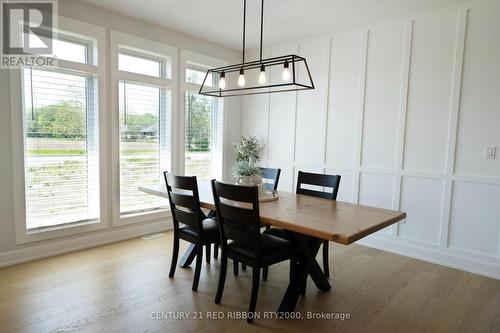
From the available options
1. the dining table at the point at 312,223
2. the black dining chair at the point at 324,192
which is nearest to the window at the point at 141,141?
the dining table at the point at 312,223

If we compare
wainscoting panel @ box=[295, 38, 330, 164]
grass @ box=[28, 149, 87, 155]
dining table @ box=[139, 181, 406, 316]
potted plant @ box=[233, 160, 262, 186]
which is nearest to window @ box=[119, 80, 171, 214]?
grass @ box=[28, 149, 87, 155]

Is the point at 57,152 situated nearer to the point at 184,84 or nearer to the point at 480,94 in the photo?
the point at 184,84

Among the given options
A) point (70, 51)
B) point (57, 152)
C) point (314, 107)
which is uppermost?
point (70, 51)

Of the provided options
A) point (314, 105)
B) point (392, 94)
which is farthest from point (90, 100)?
point (392, 94)

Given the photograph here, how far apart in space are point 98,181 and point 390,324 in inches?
123

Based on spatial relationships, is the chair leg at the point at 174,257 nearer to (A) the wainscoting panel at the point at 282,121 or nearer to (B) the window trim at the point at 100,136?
(B) the window trim at the point at 100,136

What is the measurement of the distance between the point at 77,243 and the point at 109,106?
154cm

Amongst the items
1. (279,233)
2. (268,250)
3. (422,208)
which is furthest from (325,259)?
(422,208)

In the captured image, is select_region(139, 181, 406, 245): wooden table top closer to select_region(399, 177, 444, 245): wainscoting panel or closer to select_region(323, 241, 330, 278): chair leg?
select_region(323, 241, 330, 278): chair leg

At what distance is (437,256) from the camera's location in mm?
3334

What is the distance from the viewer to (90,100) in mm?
3443

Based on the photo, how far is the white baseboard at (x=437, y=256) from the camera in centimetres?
303

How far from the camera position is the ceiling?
3172 mm

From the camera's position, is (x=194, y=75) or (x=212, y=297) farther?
(x=194, y=75)
